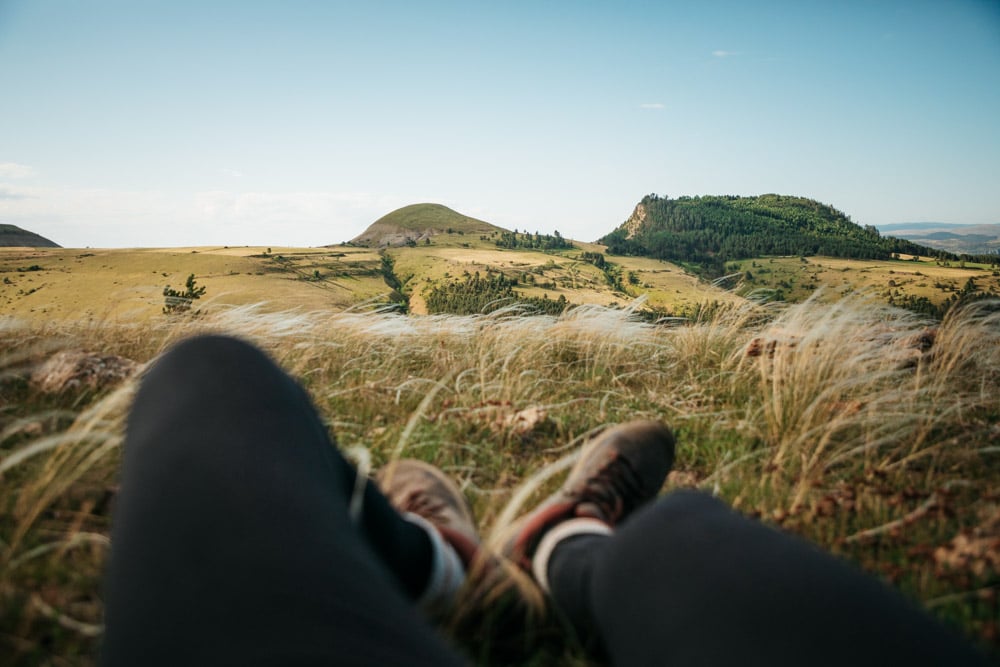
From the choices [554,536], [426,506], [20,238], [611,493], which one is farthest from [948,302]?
[20,238]

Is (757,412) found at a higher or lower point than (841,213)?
lower

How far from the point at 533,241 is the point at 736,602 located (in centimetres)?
14170

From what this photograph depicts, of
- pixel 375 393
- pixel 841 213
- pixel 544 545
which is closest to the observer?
pixel 544 545

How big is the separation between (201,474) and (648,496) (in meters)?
1.47

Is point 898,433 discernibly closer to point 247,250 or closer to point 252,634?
point 252,634

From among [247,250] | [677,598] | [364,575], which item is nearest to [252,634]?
[364,575]

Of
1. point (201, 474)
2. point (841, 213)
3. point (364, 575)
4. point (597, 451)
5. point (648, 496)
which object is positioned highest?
point (841, 213)

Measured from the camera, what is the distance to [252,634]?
675 mm

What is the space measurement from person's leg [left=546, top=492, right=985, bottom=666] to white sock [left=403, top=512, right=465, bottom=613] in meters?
0.43

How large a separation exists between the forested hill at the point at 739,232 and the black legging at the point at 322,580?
386 feet

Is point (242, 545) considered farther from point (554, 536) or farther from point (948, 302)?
point (948, 302)

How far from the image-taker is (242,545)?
0.80 m

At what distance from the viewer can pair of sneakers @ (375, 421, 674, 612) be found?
141cm

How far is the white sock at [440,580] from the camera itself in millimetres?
1279
